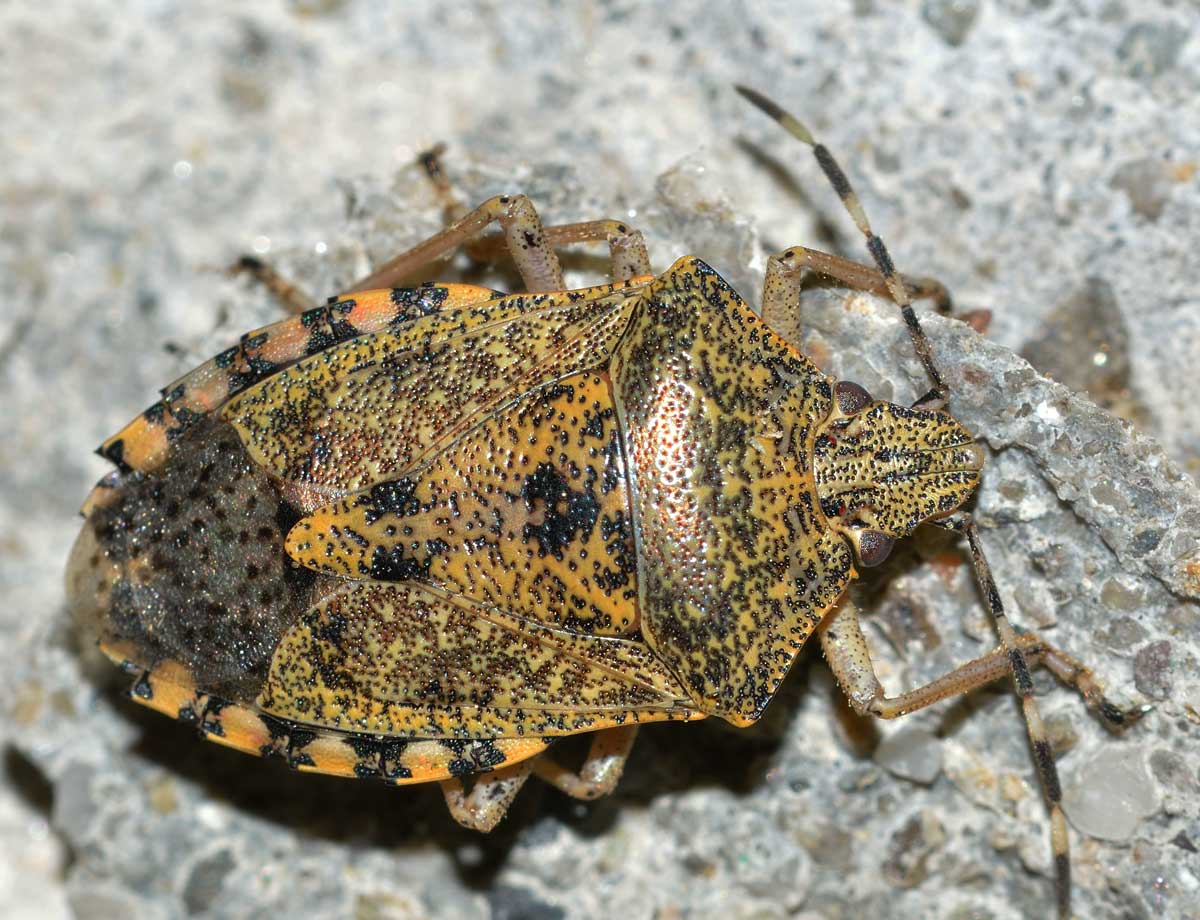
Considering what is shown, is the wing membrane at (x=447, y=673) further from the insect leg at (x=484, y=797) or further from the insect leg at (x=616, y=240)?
the insect leg at (x=616, y=240)

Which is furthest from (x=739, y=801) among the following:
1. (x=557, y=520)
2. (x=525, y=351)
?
(x=525, y=351)

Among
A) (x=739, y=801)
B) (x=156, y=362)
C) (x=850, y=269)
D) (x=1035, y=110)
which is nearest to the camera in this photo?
(x=850, y=269)

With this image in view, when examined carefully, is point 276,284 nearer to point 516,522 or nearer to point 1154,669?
point 516,522

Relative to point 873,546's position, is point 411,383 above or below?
above

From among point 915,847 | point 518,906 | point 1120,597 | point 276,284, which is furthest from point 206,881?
point 1120,597

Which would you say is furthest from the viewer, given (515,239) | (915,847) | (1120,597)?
(915,847)

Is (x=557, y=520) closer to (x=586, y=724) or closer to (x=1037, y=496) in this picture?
(x=586, y=724)
